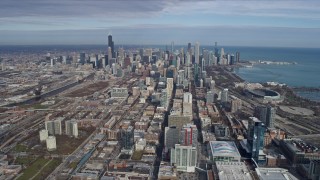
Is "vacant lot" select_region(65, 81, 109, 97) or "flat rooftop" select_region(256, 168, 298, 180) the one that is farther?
"vacant lot" select_region(65, 81, 109, 97)

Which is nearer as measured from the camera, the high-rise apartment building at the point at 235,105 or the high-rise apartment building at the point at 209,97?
the high-rise apartment building at the point at 235,105

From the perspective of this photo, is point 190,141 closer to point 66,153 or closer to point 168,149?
point 168,149

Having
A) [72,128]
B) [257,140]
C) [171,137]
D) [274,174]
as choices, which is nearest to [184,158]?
[171,137]

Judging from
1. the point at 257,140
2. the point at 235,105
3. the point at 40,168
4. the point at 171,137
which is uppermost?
the point at 235,105

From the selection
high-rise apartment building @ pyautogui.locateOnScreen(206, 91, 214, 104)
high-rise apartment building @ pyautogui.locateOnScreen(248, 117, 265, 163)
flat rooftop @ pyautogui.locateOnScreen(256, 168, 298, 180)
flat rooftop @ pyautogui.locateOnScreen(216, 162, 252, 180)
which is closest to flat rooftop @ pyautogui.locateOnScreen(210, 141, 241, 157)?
high-rise apartment building @ pyautogui.locateOnScreen(248, 117, 265, 163)

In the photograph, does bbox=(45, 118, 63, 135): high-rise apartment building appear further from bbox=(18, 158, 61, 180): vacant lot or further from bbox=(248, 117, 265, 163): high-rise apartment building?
bbox=(248, 117, 265, 163): high-rise apartment building

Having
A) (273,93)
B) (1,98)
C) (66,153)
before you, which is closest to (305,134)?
(273,93)

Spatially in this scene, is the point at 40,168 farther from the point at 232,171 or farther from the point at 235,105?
the point at 235,105

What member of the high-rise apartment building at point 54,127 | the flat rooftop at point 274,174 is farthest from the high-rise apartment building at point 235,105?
the high-rise apartment building at point 54,127

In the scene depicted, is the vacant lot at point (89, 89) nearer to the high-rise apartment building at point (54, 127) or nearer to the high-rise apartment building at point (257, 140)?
the high-rise apartment building at point (54, 127)

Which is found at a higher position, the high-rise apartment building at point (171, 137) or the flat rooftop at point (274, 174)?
the high-rise apartment building at point (171, 137)

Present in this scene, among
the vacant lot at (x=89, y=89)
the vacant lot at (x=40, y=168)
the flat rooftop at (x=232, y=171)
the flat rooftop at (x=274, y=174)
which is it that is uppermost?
the vacant lot at (x=89, y=89)
